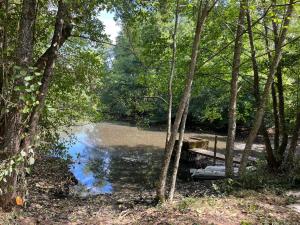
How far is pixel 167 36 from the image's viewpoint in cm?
907

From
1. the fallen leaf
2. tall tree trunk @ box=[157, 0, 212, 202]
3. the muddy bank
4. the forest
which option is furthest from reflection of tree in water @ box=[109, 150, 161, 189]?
the fallen leaf

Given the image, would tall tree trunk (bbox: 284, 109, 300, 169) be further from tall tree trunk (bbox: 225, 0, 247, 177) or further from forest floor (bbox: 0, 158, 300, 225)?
forest floor (bbox: 0, 158, 300, 225)

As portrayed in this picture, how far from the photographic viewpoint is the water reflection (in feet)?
37.7

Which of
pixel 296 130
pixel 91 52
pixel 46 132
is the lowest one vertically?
pixel 46 132

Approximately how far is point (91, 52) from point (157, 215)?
18.1 ft

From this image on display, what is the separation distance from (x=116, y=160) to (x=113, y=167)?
4.78 ft

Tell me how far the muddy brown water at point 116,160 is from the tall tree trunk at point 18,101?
4.46m

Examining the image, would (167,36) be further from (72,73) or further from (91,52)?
(72,73)

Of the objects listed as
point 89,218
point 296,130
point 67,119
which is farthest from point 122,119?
point 89,218

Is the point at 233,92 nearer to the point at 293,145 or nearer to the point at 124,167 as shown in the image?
the point at 293,145

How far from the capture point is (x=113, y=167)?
47.6 ft

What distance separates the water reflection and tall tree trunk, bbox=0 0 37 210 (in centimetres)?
446

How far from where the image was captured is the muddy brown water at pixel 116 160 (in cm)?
1171

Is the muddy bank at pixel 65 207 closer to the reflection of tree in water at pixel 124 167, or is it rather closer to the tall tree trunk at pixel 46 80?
the tall tree trunk at pixel 46 80
